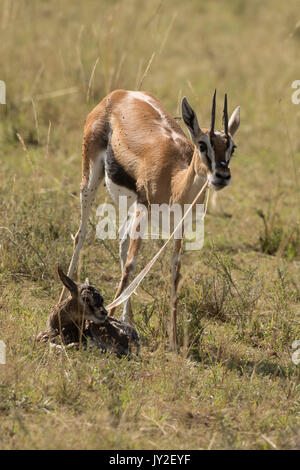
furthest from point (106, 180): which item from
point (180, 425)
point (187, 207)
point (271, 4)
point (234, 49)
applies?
point (271, 4)

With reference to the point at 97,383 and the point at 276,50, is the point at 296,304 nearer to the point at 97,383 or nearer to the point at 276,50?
the point at 97,383

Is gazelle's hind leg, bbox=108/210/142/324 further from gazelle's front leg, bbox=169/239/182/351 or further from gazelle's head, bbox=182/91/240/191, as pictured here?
gazelle's head, bbox=182/91/240/191

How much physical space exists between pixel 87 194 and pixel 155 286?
912mm

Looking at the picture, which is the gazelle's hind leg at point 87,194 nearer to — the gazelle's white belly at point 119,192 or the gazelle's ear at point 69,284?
the gazelle's white belly at point 119,192

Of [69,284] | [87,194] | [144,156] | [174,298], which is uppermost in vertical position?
[144,156]

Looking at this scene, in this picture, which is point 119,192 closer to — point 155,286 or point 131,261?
point 131,261

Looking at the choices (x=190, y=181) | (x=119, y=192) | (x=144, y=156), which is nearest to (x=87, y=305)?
(x=190, y=181)

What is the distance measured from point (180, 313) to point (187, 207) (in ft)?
2.79

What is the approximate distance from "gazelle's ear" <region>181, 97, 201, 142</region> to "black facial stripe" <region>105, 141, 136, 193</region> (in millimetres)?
804

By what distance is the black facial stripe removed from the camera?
548 centimetres

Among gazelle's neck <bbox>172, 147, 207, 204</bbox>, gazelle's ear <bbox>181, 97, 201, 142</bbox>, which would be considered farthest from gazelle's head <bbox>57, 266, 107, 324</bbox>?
gazelle's ear <bbox>181, 97, 201, 142</bbox>

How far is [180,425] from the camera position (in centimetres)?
414

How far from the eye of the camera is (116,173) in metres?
5.55

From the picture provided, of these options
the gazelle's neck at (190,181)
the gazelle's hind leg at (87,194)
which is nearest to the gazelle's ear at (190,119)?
the gazelle's neck at (190,181)
